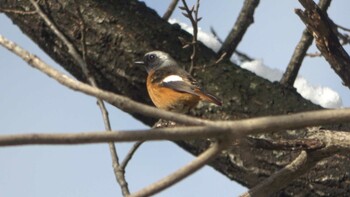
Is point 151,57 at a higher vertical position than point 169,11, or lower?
lower

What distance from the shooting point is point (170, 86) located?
4789mm

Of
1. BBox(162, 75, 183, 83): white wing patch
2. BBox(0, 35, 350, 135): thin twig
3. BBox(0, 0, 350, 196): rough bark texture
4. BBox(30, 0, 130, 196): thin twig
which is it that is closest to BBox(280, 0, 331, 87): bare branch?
BBox(0, 0, 350, 196): rough bark texture

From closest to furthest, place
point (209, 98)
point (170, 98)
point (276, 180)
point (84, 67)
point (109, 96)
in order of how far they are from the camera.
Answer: point (109, 96)
point (276, 180)
point (84, 67)
point (209, 98)
point (170, 98)

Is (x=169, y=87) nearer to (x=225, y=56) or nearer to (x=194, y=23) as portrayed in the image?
(x=225, y=56)

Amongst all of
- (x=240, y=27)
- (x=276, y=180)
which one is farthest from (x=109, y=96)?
(x=240, y=27)

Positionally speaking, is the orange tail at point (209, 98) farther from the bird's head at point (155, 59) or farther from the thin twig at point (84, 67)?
the thin twig at point (84, 67)

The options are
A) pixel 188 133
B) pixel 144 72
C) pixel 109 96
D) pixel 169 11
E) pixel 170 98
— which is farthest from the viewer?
pixel 169 11

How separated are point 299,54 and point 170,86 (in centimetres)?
81

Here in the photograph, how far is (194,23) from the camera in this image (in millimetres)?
3600

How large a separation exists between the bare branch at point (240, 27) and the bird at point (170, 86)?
0.28 metres

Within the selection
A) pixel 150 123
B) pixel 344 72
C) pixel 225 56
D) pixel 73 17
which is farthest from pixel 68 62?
pixel 344 72

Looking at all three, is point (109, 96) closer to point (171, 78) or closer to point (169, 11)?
point (171, 78)

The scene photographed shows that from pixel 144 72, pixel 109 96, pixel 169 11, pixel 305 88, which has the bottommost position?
pixel 109 96

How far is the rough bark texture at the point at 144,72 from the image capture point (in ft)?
11.9
